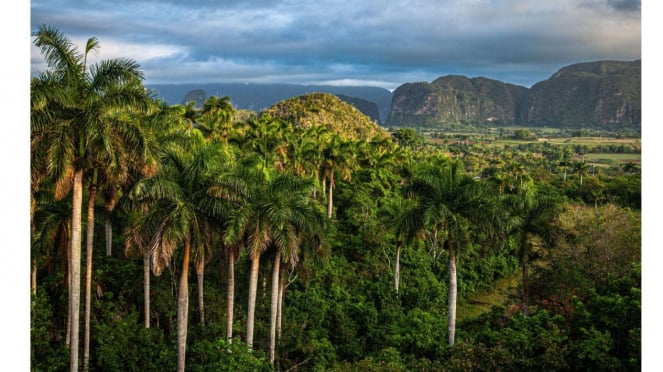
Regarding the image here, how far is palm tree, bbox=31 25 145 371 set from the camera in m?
14.5

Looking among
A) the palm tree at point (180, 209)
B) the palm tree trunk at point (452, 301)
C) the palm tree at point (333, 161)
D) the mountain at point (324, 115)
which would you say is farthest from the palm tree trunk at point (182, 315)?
the mountain at point (324, 115)

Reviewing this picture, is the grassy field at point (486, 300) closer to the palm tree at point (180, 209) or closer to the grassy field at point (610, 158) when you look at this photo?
the palm tree at point (180, 209)

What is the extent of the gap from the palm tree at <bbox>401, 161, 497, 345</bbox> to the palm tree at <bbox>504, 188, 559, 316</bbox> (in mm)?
3734

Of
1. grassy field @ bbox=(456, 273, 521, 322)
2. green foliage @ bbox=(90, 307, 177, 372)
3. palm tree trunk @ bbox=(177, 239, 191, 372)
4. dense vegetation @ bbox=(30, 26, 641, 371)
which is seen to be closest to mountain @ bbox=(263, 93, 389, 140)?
grassy field @ bbox=(456, 273, 521, 322)

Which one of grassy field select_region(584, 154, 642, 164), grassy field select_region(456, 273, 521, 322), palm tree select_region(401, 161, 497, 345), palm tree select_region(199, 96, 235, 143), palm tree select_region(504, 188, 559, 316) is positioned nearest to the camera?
palm tree select_region(401, 161, 497, 345)

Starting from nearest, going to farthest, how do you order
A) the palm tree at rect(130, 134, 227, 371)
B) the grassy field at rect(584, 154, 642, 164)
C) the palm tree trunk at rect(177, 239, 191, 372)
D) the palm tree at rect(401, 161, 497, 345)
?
the palm tree at rect(130, 134, 227, 371), the palm tree trunk at rect(177, 239, 191, 372), the palm tree at rect(401, 161, 497, 345), the grassy field at rect(584, 154, 642, 164)

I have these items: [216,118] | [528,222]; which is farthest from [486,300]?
[216,118]

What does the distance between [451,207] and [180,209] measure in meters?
11.7

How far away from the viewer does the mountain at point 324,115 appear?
9494cm

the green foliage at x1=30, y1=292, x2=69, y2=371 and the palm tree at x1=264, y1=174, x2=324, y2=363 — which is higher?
the palm tree at x1=264, y1=174, x2=324, y2=363

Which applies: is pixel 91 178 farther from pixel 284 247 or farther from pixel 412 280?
pixel 412 280

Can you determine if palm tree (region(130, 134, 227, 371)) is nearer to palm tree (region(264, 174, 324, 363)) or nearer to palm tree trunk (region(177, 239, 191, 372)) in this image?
palm tree trunk (region(177, 239, 191, 372))

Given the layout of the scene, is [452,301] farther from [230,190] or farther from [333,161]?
[333,161]

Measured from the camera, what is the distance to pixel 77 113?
14.9 meters
